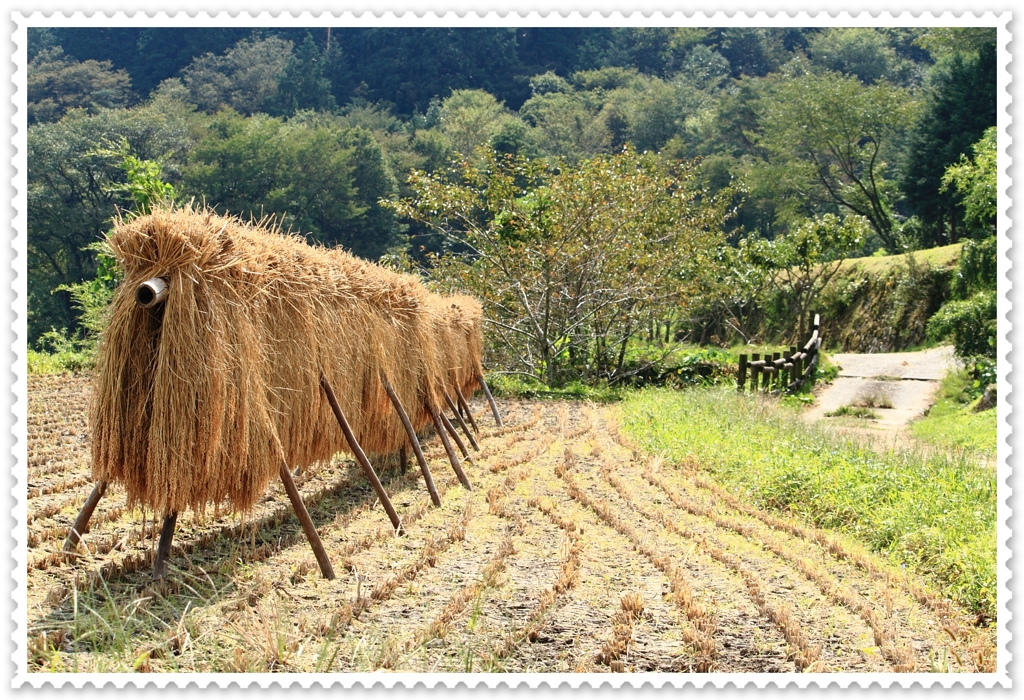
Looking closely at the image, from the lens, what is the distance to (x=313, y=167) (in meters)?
34.3

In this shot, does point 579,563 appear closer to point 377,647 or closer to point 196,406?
point 377,647

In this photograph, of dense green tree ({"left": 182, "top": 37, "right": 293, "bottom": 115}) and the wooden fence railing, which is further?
dense green tree ({"left": 182, "top": 37, "right": 293, "bottom": 115})

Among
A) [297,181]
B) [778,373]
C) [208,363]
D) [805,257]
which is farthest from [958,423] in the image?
[297,181]

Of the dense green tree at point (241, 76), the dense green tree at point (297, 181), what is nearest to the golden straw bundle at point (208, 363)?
the dense green tree at point (297, 181)

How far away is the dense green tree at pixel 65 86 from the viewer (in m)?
34.7

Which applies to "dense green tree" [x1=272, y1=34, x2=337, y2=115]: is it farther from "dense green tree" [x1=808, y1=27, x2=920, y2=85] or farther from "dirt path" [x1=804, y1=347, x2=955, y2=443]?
"dirt path" [x1=804, y1=347, x2=955, y2=443]

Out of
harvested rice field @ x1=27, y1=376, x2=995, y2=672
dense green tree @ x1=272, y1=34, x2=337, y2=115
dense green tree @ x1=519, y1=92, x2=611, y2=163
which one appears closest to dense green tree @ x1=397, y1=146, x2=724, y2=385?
harvested rice field @ x1=27, y1=376, x2=995, y2=672

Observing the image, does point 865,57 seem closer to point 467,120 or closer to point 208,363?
point 467,120

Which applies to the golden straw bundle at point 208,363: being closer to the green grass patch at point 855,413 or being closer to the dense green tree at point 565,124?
the green grass patch at point 855,413

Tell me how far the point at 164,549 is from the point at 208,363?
1.03 metres

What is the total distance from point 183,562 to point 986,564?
4686 mm

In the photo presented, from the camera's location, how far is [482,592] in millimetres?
4660

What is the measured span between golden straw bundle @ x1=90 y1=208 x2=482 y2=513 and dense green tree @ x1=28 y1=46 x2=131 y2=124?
33.0 m

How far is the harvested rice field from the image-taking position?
3801 mm
